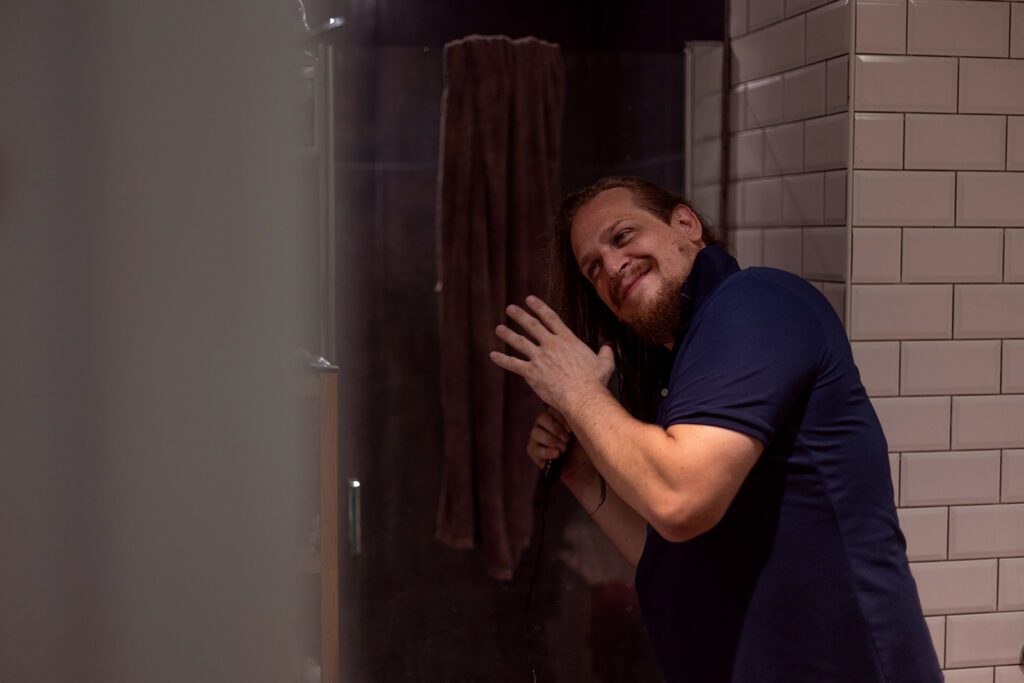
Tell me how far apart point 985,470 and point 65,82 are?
1757 millimetres

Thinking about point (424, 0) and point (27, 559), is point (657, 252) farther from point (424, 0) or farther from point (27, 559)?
point (27, 559)

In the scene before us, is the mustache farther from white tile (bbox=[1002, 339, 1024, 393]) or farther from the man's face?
white tile (bbox=[1002, 339, 1024, 393])

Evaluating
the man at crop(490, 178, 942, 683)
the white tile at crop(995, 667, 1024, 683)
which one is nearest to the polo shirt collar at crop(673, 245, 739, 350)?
the man at crop(490, 178, 942, 683)

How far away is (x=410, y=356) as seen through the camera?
1911mm

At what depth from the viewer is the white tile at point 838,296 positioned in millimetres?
1686

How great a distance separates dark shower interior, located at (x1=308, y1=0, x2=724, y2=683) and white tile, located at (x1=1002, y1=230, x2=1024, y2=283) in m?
0.59

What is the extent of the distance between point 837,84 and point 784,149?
0.18 m

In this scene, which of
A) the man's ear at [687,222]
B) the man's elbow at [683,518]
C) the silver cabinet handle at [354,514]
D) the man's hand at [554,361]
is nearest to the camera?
the man's elbow at [683,518]

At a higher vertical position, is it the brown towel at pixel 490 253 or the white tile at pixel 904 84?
the white tile at pixel 904 84

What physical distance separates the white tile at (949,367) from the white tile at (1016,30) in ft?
1.48

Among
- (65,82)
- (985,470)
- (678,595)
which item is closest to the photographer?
(65,82)

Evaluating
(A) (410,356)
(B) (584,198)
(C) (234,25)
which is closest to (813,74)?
(B) (584,198)

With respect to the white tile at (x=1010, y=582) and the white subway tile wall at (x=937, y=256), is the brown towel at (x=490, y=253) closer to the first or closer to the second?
the white subway tile wall at (x=937, y=256)

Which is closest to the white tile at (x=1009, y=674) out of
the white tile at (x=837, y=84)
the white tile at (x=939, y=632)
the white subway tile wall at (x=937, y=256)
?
the white subway tile wall at (x=937, y=256)
